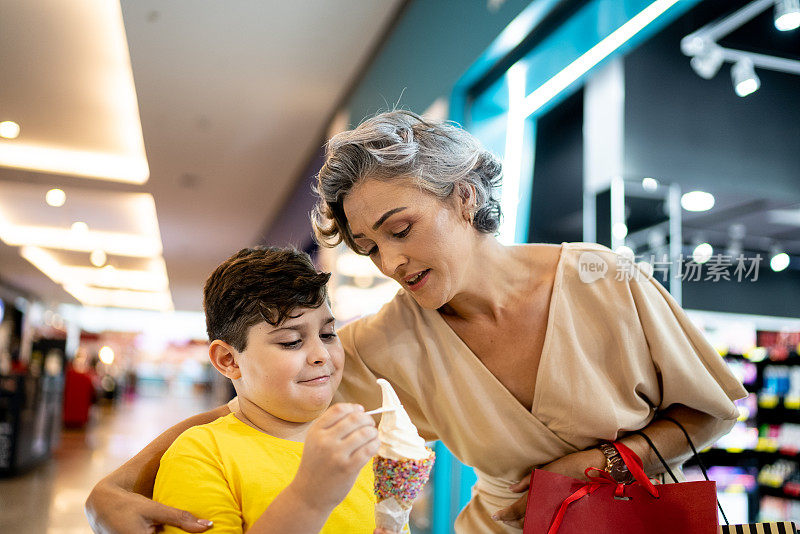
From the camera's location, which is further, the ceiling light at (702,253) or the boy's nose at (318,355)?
the ceiling light at (702,253)

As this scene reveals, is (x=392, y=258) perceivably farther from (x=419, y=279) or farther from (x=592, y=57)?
(x=592, y=57)

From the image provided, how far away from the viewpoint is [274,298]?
1.30m

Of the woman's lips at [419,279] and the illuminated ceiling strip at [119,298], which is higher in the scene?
the illuminated ceiling strip at [119,298]

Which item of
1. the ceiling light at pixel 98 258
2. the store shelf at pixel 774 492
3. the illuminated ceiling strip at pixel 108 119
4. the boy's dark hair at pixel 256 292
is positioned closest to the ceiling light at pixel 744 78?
the boy's dark hair at pixel 256 292

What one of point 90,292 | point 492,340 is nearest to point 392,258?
point 492,340

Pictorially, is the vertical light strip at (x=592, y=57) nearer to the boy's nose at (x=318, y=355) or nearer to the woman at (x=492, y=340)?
the woman at (x=492, y=340)

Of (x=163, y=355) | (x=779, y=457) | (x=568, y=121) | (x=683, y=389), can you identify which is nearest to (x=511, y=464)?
(x=683, y=389)

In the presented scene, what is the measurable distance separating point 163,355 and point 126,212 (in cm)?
2468

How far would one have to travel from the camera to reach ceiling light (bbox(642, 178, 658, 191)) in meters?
2.70

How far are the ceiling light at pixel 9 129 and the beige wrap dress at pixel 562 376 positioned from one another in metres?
6.43

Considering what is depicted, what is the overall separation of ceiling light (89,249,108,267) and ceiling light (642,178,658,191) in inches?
481

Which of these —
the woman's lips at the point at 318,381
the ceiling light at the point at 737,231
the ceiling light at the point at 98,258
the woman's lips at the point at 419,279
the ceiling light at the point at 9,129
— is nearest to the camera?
the woman's lips at the point at 318,381

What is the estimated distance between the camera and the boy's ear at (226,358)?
1354 millimetres

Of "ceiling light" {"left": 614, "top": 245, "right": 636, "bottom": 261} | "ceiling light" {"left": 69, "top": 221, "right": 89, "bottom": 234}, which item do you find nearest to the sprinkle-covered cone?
"ceiling light" {"left": 614, "top": 245, "right": 636, "bottom": 261}
